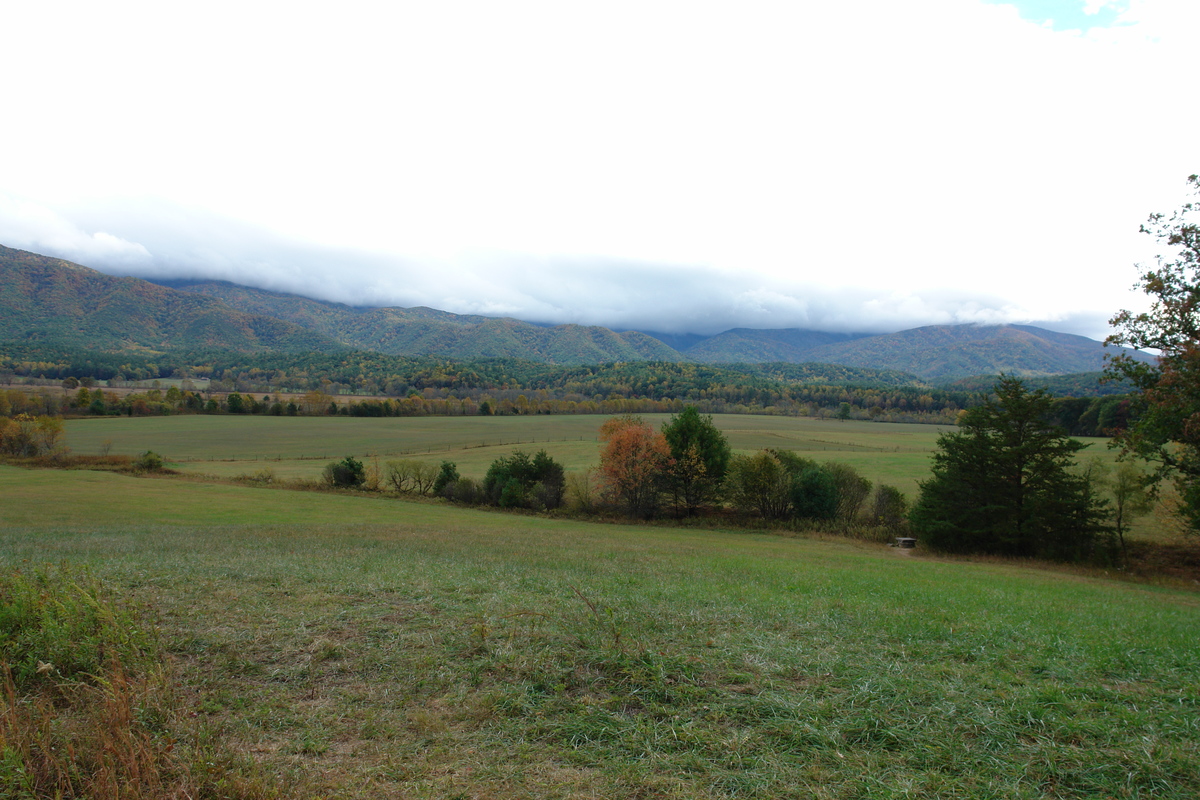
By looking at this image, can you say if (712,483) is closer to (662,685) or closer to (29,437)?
(662,685)

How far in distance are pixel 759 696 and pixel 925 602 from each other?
8412mm

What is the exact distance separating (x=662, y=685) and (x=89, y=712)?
582cm

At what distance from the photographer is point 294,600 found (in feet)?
32.3

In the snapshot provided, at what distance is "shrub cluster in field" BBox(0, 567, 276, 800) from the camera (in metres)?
4.27

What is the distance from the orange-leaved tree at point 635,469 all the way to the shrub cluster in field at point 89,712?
43290mm

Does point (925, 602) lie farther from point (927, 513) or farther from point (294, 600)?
point (927, 513)

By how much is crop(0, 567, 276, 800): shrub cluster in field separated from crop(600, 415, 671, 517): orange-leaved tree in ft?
142

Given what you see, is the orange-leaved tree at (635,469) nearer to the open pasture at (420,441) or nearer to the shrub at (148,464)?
the open pasture at (420,441)

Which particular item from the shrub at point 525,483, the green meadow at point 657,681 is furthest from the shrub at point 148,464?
the green meadow at point 657,681

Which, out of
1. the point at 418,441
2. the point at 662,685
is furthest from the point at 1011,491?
the point at 418,441

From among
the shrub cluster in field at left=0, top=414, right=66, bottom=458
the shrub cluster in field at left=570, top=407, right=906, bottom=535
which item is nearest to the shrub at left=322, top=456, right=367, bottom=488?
the shrub cluster in field at left=570, top=407, right=906, bottom=535

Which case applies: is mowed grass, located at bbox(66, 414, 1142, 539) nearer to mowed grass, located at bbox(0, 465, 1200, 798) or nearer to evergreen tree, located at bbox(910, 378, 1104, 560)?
evergreen tree, located at bbox(910, 378, 1104, 560)

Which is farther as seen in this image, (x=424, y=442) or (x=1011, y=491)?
(x=424, y=442)

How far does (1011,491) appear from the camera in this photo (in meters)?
37.2
